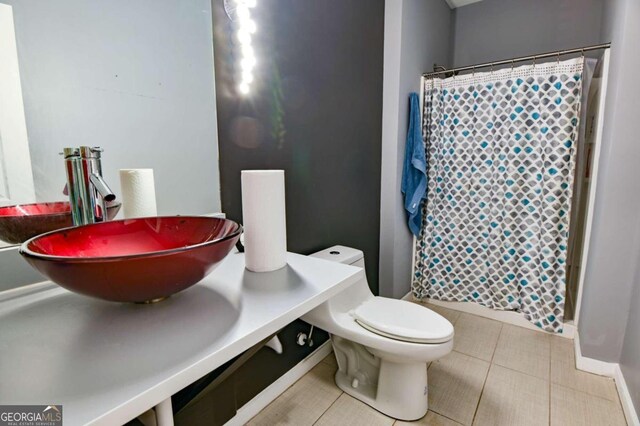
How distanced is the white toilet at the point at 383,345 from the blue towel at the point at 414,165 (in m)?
0.90

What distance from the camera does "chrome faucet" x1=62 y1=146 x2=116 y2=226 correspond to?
821 millimetres

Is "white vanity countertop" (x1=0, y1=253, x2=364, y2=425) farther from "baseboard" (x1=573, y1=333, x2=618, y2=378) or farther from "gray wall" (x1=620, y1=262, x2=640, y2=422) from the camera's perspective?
"baseboard" (x1=573, y1=333, x2=618, y2=378)

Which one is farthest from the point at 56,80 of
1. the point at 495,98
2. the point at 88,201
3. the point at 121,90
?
the point at 495,98

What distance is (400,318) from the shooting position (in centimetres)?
154

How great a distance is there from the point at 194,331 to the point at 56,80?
774mm

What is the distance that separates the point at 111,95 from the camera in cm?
95

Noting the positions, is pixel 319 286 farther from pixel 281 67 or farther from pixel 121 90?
pixel 281 67

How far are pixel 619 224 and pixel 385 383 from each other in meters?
1.46

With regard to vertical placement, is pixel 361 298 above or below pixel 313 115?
below

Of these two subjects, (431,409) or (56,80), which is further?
(431,409)

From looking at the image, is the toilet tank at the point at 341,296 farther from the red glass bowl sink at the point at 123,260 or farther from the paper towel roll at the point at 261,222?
the red glass bowl sink at the point at 123,260

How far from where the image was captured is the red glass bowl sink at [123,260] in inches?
21.4

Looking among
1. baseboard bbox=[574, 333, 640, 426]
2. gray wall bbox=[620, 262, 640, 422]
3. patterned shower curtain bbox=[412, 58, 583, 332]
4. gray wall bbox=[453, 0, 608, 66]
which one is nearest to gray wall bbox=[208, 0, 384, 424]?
patterned shower curtain bbox=[412, 58, 583, 332]

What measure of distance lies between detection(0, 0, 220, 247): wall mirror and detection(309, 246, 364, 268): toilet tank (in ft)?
2.28
